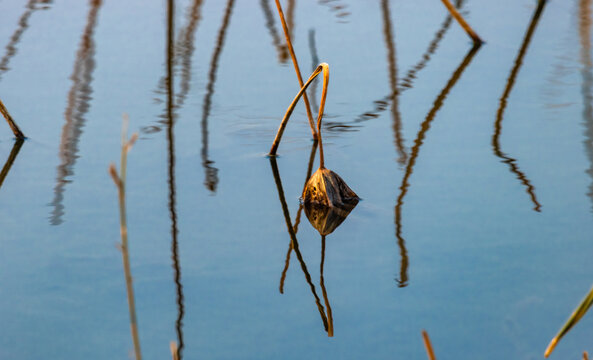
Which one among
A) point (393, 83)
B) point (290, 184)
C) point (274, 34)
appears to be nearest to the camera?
point (290, 184)

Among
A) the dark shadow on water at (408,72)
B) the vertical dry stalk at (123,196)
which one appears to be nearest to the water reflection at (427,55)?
the dark shadow on water at (408,72)

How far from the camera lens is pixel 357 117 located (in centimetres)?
233

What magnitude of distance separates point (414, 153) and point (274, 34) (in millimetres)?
1193

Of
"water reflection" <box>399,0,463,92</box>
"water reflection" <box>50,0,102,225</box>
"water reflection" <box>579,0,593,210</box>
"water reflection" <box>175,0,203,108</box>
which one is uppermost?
"water reflection" <box>50,0,102,225</box>

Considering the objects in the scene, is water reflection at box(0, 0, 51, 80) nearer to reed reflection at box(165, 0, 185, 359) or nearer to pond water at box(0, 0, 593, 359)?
pond water at box(0, 0, 593, 359)

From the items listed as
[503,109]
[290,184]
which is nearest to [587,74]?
[503,109]

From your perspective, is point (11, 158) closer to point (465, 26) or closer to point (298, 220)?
point (298, 220)

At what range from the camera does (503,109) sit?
2.37m

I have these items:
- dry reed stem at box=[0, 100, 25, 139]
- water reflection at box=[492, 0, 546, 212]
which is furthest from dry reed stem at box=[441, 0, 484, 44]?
dry reed stem at box=[0, 100, 25, 139]

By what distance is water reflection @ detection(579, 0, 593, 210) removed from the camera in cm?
212

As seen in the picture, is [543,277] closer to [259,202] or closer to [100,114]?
[259,202]

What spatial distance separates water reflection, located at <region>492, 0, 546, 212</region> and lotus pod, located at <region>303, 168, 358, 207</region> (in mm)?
459

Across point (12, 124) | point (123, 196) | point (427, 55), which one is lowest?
point (427, 55)

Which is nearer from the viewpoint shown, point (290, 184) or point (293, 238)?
point (293, 238)
